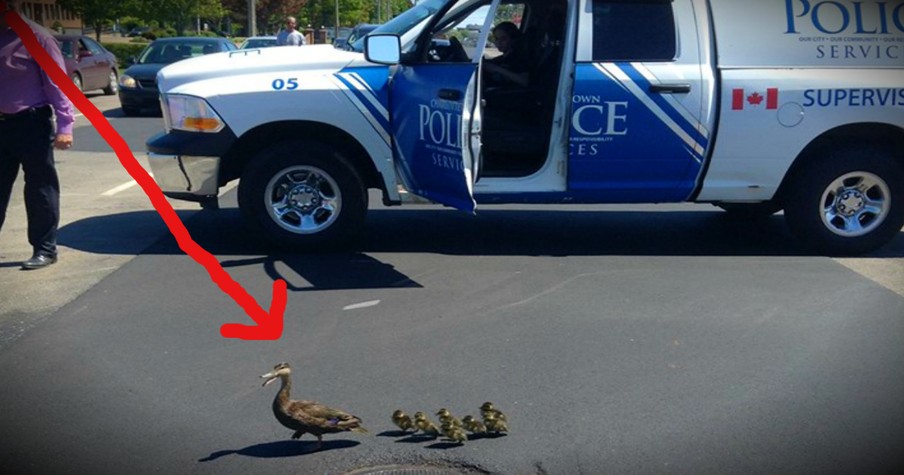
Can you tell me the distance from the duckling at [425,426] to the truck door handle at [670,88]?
3.92 m


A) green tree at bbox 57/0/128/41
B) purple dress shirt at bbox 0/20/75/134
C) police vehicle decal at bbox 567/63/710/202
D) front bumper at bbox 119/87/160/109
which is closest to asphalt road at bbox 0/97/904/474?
police vehicle decal at bbox 567/63/710/202

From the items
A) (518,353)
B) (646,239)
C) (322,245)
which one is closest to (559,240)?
(646,239)

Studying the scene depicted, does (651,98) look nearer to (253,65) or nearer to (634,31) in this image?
(634,31)

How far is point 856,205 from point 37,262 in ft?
20.3

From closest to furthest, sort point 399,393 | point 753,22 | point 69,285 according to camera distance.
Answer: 1. point 399,393
2. point 69,285
3. point 753,22

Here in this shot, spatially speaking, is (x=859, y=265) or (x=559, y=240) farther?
(x=559, y=240)

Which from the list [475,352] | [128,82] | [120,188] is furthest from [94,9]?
[475,352]

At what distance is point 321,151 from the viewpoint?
8.17 m

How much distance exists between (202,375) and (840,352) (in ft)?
11.6

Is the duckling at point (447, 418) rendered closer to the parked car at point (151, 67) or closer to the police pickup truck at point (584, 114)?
the police pickup truck at point (584, 114)

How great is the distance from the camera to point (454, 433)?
4.85 metres

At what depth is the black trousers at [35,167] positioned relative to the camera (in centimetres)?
767

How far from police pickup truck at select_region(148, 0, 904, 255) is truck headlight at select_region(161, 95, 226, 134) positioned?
0.4 inches

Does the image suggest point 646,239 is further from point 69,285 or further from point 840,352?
point 69,285
